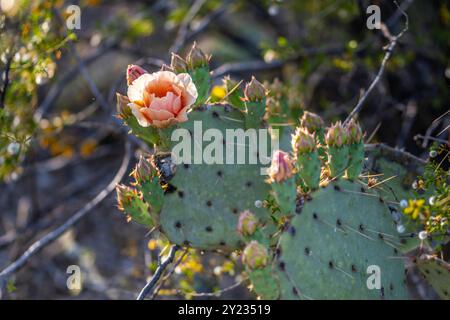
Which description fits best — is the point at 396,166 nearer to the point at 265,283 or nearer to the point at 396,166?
the point at 396,166

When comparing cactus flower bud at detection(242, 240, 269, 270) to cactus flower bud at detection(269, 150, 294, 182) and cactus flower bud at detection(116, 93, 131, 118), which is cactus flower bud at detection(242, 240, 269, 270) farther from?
cactus flower bud at detection(116, 93, 131, 118)

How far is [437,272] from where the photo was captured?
8.39ft

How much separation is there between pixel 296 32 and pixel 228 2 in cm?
93

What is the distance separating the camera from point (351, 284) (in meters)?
2.14

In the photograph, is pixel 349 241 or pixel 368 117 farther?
pixel 368 117

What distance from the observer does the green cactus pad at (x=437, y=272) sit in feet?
8.22

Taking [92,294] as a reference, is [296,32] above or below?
above

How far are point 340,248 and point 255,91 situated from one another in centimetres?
72

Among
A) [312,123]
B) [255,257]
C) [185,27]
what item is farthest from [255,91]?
[185,27]

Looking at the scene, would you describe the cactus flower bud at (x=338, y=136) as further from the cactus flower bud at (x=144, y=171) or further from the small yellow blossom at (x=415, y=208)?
the cactus flower bud at (x=144, y=171)

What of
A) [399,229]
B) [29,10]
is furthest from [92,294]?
[399,229]
